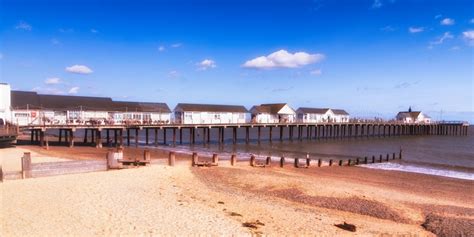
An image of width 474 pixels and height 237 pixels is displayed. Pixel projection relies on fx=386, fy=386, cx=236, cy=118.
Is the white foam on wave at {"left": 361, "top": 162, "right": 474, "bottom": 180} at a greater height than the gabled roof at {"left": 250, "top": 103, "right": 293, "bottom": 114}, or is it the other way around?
the gabled roof at {"left": 250, "top": 103, "right": 293, "bottom": 114}

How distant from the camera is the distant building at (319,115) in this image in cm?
7300

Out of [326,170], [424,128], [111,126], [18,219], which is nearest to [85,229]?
[18,219]

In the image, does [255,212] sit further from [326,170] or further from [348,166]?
[348,166]

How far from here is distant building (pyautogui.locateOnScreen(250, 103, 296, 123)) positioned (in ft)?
210

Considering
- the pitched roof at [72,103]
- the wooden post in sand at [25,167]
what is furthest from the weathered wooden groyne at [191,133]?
the wooden post in sand at [25,167]

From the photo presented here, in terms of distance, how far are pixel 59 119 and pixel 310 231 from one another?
127ft

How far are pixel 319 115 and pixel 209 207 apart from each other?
6504 cm

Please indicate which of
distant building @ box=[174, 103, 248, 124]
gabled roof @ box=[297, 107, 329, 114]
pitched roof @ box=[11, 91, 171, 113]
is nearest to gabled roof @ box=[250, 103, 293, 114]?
gabled roof @ box=[297, 107, 329, 114]

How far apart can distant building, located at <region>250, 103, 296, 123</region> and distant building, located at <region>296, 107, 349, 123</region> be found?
3637 millimetres

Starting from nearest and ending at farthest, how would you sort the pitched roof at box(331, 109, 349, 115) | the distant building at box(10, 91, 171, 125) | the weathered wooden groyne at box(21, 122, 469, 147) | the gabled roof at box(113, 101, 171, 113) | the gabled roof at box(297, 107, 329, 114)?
the weathered wooden groyne at box(21, 122, 469, 147) < the distant building at box(10, 91, 171, 125) < the gabled roof at box(113, 101, 171, 113) < the gabled roof at box(297, 107, 329, 114) < the pitched roof at box(331, 109, 349, 115)

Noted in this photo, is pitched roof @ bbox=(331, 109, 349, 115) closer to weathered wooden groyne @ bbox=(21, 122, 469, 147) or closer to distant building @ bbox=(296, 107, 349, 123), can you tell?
distant building @ bbox=(296, 107, 349, 123)

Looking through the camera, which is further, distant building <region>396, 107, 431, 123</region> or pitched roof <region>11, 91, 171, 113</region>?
distant building <region>396, 107, 431, 123</region>

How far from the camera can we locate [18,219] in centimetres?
970

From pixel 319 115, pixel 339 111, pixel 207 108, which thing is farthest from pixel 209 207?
pixel 339 111
